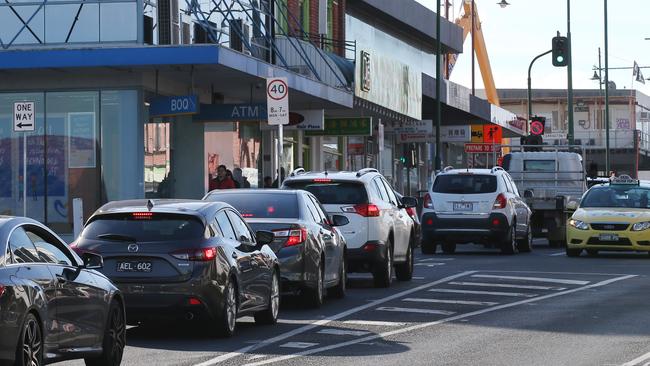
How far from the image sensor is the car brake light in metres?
22.9

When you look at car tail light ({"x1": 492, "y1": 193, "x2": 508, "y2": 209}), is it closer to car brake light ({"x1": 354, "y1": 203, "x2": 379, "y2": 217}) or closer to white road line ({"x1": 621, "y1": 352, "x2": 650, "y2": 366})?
car brake light ({"x1": 354, "y1": 203, "x2": 379, "y2": 217})

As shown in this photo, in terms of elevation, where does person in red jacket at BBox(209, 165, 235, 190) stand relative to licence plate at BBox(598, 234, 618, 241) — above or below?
above

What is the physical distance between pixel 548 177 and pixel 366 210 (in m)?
19.2

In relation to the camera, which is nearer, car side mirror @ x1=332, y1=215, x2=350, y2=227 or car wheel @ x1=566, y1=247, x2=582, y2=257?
car side mirror @ x1=332, y1=215, x2=350, y2=227

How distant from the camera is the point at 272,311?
17.2m

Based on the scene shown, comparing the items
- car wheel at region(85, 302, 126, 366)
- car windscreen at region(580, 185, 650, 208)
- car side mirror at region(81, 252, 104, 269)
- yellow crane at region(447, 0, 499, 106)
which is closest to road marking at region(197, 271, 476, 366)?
car wheel at region(85, 302, 126, 366)

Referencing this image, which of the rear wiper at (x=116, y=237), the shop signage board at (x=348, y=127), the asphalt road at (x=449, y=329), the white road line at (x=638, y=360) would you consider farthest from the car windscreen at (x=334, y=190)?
the shop signage board at (x=348, y=127)

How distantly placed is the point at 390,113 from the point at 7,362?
39964mm

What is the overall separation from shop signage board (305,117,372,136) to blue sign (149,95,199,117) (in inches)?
537

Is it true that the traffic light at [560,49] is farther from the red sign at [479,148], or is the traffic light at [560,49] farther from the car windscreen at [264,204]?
the car windscreen at [264,204]

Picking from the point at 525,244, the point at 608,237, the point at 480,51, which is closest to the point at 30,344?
the point at 608,237

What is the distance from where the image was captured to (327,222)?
20.5 meters

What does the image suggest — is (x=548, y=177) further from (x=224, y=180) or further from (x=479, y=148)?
(x=479, y=148)

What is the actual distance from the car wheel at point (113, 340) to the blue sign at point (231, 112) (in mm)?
20864
